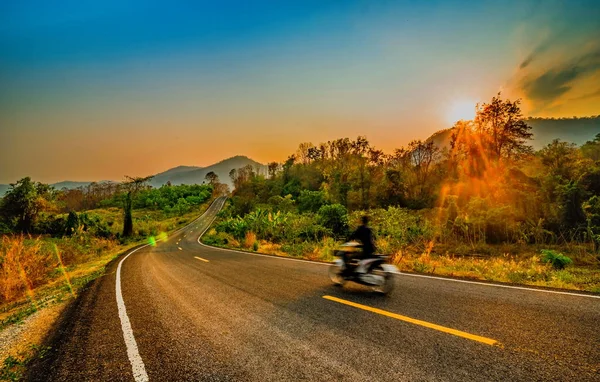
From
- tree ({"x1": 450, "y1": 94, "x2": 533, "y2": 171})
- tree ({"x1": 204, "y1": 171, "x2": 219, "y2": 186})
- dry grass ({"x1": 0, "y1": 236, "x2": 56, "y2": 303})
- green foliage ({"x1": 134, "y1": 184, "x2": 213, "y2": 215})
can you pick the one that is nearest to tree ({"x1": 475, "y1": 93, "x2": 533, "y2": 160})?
tree ({"x1": 450, "y1": 94, "x2": 533, "y2": 171})

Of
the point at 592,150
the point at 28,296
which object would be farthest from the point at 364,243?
the point at 592,150

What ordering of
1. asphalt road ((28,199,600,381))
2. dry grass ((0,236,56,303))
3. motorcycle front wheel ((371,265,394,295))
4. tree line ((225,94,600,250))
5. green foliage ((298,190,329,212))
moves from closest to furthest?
asphalt road ((28,199,600,381)), motorcycle front wheel ((371,265,394,295)), dry grass ((0,236,56,303)), tree line ((225,94,600,250)), green foliage ((298,190,329,212))

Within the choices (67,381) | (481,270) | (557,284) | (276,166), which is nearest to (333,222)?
(481,270)

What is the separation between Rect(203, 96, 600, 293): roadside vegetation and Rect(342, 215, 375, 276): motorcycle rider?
365 centimetres

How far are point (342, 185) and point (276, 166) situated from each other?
1653 inches

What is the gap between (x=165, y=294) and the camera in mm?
7059

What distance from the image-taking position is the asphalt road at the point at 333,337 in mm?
3066

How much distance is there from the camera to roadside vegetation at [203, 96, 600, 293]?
38.3ft

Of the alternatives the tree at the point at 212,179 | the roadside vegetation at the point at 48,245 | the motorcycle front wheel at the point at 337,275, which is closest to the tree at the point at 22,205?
the roadside vegetation at the point at 48,245

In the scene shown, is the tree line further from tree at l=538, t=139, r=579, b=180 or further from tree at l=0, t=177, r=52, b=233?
tree at l=0, t=177, r=52, b=233

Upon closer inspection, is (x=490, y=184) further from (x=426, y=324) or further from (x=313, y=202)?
(x=426, y=324)

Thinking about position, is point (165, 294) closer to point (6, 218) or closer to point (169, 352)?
point (169, 352)

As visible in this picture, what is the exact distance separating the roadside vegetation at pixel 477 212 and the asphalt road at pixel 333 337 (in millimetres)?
3608

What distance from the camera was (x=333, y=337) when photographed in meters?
3.95
